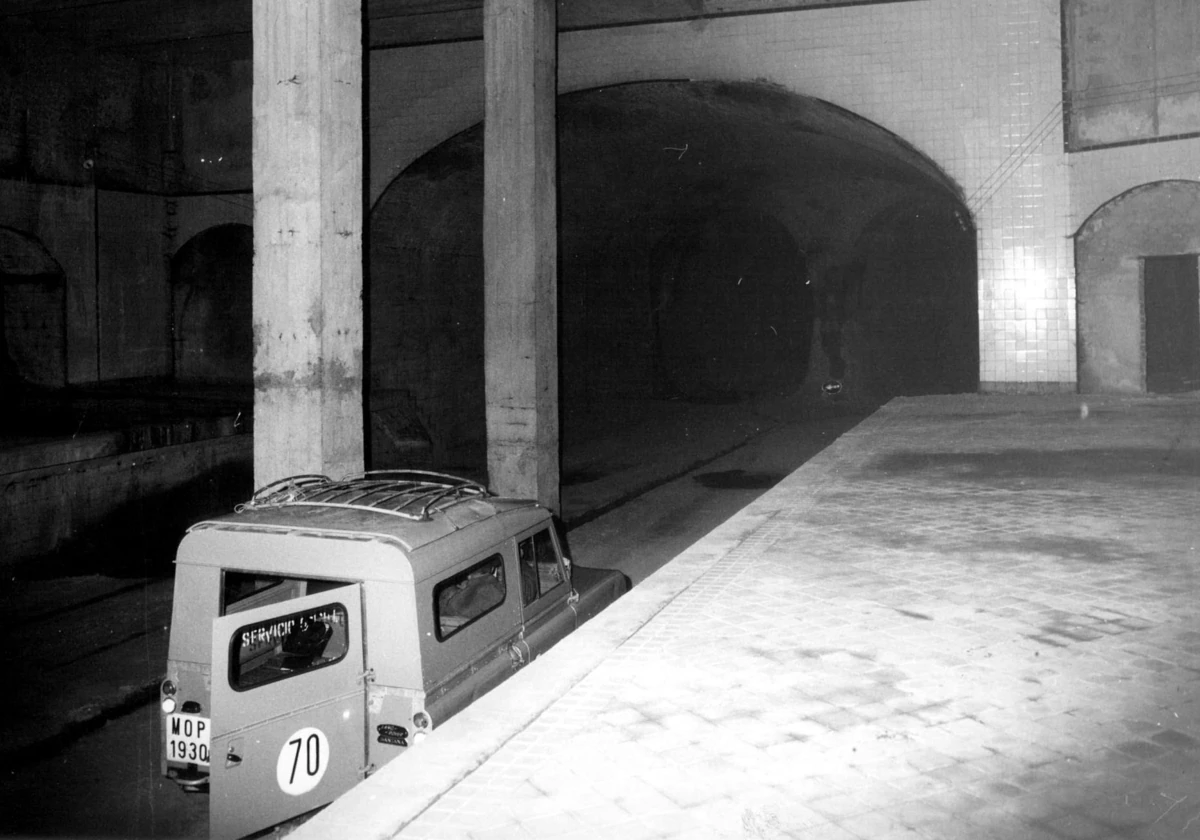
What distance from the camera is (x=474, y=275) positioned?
1973 cm

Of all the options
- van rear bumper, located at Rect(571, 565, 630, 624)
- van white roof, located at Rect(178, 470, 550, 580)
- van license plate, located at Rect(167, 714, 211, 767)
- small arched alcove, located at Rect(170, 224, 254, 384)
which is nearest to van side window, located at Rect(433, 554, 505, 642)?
van white roof, located at Rect(178, 470, 550, 580)

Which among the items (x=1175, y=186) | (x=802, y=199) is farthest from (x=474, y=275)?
(x=1175, y=186)

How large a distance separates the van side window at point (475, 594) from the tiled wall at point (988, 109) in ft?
30.3

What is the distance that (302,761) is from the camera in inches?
181

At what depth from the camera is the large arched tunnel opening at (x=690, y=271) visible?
55.1 ft

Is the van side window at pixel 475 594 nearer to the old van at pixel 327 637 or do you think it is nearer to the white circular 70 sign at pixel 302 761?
the old van at pixel 327 637

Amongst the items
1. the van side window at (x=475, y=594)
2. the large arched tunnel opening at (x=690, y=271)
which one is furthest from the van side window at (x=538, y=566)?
the large arched tunnel opening at (x=690, y=271)

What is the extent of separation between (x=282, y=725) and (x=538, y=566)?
2094 millimetres

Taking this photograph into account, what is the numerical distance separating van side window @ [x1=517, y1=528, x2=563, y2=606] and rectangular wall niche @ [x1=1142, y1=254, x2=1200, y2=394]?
49.1 feet

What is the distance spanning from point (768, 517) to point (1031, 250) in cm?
754

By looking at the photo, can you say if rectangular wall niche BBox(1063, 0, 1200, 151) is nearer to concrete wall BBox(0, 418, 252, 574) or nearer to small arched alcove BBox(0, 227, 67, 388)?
concrete wall BBox(0, 418, 252, 574)

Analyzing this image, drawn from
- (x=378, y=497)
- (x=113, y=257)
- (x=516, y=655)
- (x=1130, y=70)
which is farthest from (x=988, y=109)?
(x=113, y=257)

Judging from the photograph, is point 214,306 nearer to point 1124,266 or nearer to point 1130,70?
point 1124,266

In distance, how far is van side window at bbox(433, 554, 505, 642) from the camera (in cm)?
565
